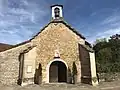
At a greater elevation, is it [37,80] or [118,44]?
[118,44]

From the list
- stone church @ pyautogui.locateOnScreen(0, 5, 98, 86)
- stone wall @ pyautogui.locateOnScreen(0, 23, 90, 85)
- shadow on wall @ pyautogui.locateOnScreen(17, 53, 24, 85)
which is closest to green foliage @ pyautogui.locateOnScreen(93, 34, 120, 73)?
stone church @ pyautogui.locateOnScreen(0, 5, 98, 86)

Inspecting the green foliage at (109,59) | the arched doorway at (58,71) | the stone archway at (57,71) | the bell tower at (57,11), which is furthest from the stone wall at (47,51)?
the green foliage at (109,59)

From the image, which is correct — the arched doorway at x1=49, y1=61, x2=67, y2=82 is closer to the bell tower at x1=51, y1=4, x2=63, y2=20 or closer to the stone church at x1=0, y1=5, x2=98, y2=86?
the stone church at x1=0, y1=5, x2=98, y2=86

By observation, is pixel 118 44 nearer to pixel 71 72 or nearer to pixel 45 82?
pixel 71 72

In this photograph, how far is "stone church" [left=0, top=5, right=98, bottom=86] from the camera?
17703mm

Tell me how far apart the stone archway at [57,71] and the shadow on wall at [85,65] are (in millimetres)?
1937

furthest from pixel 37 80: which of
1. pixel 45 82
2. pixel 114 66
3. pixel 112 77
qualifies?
pixel 114 66

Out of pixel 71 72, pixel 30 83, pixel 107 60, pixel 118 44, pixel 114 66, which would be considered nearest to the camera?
pixel 30 83

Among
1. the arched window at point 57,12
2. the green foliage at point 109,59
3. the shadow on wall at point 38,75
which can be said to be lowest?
the shadow on wall at point 38,75

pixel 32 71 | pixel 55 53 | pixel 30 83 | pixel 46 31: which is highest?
pixel 46 31

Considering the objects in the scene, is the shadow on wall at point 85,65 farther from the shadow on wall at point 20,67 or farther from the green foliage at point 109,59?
the shadow on wall at point 20,67

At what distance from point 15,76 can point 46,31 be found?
6251 mm

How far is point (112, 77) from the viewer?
20.8 metres

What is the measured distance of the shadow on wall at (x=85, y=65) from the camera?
17797 mm
